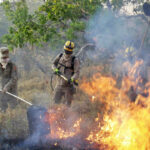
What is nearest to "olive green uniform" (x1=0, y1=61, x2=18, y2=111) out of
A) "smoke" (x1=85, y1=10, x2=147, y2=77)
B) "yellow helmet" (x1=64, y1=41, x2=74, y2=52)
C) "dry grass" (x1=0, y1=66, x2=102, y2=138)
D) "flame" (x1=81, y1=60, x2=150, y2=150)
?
"dry grass" (x1=0, y1=66, x2=102, y2=138)

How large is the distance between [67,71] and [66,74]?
0.10m

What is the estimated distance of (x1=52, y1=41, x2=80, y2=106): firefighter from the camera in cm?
544

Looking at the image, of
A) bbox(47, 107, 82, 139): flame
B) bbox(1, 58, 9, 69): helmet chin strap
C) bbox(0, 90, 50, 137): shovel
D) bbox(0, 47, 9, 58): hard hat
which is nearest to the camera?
bbox(0, 90, 50, 137): shovel

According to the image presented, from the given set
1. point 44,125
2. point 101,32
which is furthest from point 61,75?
point 101,32

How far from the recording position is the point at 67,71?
18.7ft

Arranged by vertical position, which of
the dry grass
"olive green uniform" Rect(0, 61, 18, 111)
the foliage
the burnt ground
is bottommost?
the burnt ground

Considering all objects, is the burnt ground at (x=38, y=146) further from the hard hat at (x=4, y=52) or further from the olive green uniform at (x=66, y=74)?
the hard hat at (x=4, y=52)

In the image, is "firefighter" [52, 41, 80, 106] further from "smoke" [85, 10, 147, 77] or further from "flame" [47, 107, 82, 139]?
"smoke" [85, 10, 147, 77]

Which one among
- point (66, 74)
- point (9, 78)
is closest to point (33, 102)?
point (9, 78)

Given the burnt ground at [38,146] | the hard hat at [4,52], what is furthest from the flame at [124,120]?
the hard hat at [4,52]

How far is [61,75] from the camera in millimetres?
5543

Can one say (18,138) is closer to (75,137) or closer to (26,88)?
(75,137)

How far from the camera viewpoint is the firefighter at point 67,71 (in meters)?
5.44

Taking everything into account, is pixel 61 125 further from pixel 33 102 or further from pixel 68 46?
pixel 68 46
